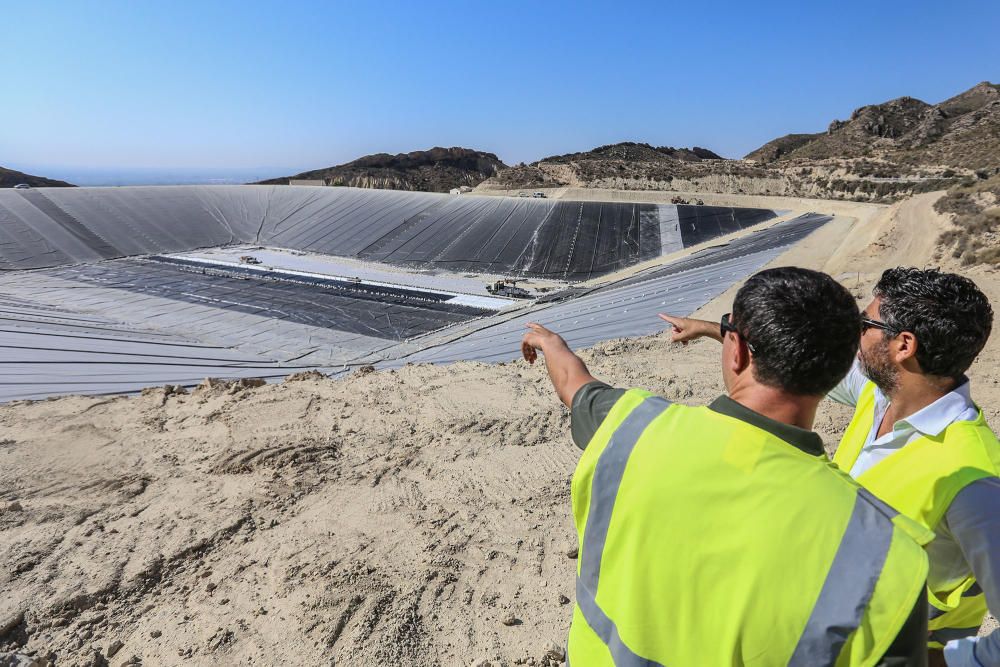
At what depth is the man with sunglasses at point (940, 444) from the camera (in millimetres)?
1398

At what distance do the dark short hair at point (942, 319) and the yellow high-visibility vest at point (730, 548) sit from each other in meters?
0.83

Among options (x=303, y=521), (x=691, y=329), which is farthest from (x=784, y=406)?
(x=303, y=521)

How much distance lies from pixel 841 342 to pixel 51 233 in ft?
106

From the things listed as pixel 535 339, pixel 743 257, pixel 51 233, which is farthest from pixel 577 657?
→ pixel 51 233

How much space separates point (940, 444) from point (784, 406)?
2.36 feet

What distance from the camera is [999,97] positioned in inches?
2200

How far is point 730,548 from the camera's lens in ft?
3.45

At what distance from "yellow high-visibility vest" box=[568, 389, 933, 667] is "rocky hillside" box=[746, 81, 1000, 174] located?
42271 mm

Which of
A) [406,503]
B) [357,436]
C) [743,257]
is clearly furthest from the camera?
[743,257]

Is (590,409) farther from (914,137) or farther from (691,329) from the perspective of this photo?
(914,137)

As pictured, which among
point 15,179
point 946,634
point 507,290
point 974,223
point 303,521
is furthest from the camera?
point 15,179

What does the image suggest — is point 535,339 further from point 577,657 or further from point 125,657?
point 125,657

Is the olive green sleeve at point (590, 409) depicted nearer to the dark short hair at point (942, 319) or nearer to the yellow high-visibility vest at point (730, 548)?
the yellow high-visibility vest at point (730, 548)

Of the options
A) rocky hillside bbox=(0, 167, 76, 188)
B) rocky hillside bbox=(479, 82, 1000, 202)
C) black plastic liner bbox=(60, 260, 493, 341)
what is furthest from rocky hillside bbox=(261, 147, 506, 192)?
black plastic liner bbox=(60, 260, 493, 341)
